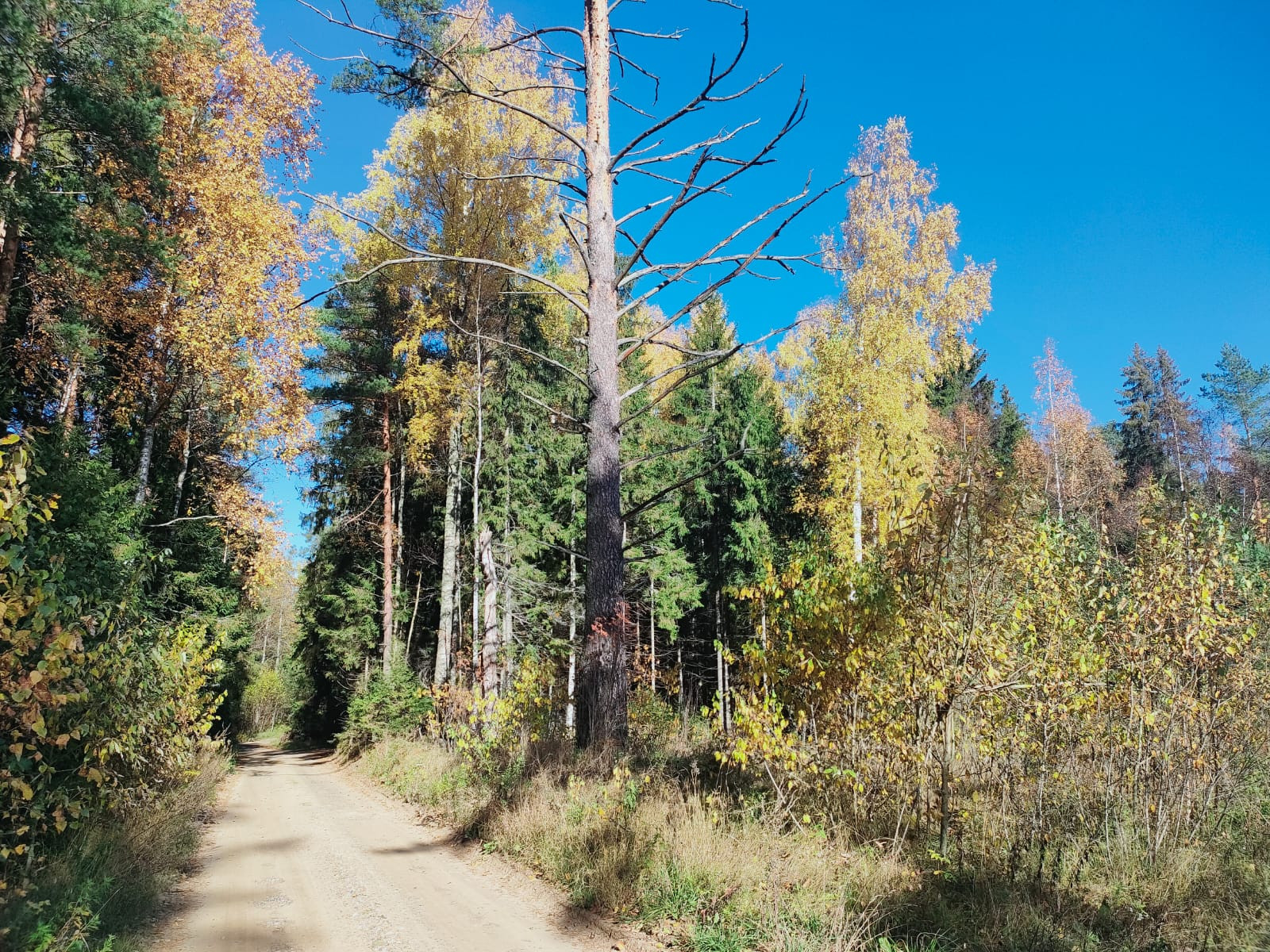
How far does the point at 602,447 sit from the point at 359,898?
4.13m

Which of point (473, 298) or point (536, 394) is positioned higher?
point (473, 298)

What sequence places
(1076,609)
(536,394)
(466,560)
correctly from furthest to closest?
(466,560) < (536,394) < (1076,609)

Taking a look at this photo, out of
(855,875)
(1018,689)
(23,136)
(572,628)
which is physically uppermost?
(23,136)

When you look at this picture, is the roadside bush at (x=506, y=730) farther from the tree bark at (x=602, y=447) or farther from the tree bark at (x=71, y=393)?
the tree bark at (x=71, y=393)

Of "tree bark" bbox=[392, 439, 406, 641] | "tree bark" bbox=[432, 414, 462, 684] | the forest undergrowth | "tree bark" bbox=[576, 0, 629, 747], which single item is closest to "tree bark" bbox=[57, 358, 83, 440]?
"tree bark" bbox=[432, 414, 462, 684]

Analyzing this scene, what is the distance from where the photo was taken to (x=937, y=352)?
59.6 feet

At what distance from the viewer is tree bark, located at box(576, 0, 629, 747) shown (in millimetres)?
5590

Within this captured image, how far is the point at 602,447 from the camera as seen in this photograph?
231 inches

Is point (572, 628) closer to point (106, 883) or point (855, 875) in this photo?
point (106, 883)

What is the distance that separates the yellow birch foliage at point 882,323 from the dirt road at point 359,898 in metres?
11.5

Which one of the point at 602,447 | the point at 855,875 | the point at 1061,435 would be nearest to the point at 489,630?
the point at 602,447

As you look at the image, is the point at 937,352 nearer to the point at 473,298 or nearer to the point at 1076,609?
the point at 473,298

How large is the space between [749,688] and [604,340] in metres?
3.33

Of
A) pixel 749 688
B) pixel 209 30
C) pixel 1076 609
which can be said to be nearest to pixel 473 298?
pixel 209 30
